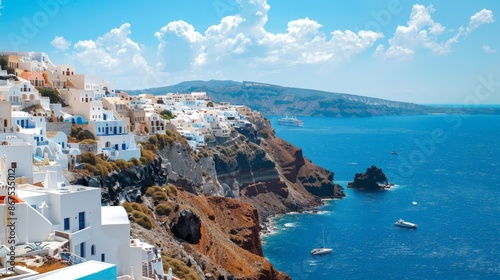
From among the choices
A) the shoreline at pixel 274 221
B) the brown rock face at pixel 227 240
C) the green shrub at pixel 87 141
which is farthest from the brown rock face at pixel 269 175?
the green shrub at pixel 87 141

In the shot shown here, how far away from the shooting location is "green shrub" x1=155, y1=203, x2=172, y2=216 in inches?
1981

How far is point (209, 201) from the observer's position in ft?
225

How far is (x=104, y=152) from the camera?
52.8 metres

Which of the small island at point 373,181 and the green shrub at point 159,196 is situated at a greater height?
the green shrub at point 159,196

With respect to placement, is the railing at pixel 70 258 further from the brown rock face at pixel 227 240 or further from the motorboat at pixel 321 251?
the motorboat at pixel 321 251

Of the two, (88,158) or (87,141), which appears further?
(87,141)

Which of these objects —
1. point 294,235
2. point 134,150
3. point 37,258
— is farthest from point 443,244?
point 37,258

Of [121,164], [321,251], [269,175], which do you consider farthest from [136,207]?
[269,175]

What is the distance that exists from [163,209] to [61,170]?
12462 millimetres

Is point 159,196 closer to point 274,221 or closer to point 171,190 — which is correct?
point 171,190

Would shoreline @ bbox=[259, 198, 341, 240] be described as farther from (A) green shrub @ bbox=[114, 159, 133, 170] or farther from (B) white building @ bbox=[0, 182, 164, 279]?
(B) white building @ bbox=[0, 182, 164, 279]

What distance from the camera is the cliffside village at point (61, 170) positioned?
20.9m

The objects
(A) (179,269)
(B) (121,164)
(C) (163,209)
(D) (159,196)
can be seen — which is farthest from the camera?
(D) (159,196)

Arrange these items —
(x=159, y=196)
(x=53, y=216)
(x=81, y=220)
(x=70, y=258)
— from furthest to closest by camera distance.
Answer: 1. (x=159, y=196)
2. (x=81, y=220)
3. (x=53, y=216)
4. (x=70, y=258)
